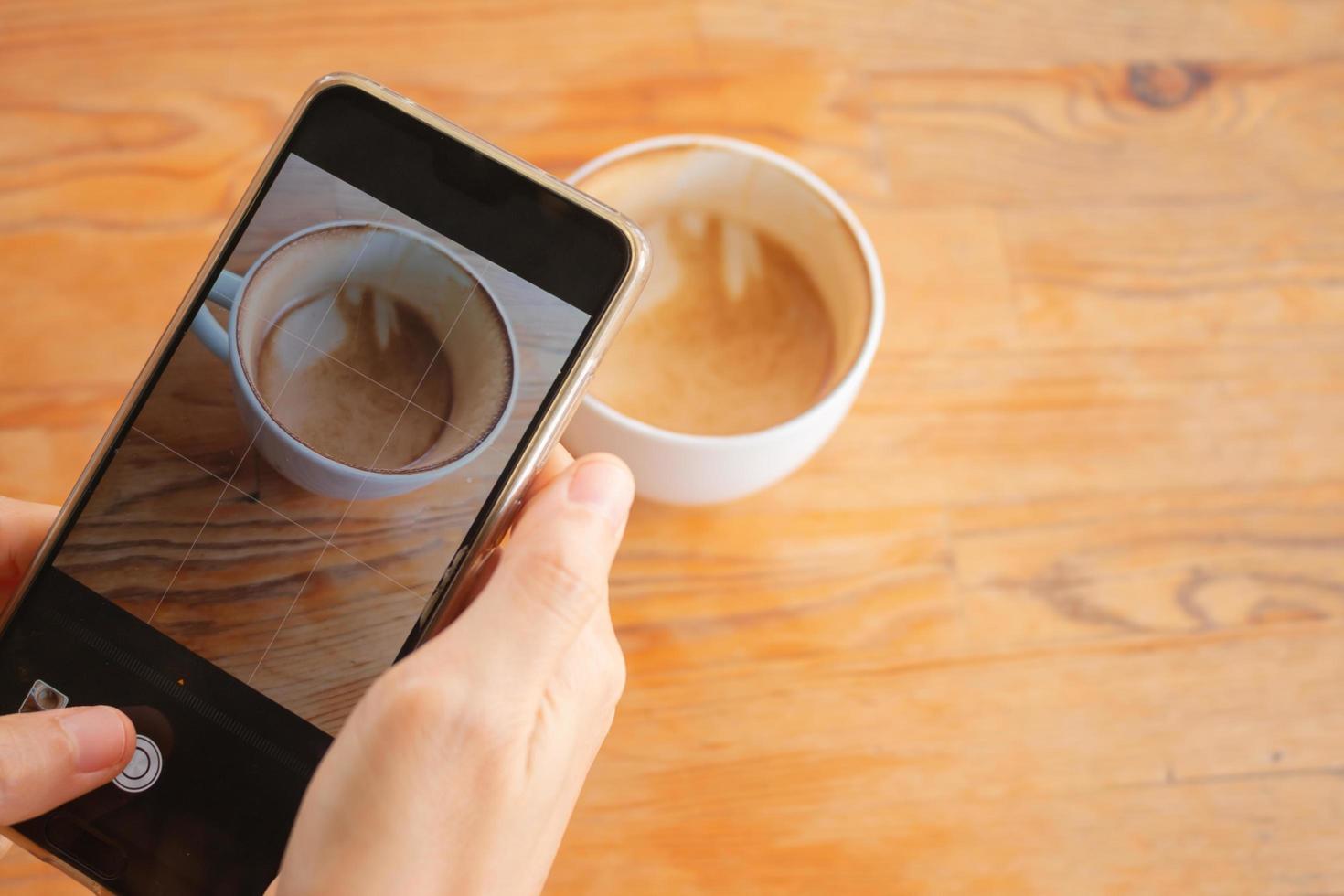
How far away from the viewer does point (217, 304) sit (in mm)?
365

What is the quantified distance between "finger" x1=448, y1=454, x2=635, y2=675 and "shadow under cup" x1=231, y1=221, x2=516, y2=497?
47 millimetres

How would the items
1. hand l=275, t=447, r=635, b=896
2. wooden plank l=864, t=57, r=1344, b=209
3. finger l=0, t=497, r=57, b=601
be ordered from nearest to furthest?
hand l=275, t=447, r=635, b=896 → finger l=0, t=497, r=57, b=601 → wooden plank l=864, t=57, r=1344, b=209

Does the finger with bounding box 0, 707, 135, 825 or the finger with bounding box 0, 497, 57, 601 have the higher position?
the finger with bounding box 0, 497, 57, 601

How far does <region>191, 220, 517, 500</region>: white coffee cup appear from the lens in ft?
1.16

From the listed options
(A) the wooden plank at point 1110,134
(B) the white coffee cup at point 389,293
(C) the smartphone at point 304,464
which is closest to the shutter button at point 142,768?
(C) the smartphone at point 304,464

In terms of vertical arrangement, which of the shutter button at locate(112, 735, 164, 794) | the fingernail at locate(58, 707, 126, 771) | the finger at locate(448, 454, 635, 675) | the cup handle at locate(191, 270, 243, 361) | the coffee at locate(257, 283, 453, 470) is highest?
the cup handle at locate(191, 270, 243, 361)

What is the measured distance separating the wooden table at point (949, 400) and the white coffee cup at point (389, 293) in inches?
6.2

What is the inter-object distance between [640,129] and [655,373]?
0.16 m

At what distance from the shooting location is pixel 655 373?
480mm

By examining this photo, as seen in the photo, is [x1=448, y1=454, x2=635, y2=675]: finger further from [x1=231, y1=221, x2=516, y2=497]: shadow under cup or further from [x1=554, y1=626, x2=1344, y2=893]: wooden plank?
[x1=554, y1=626, x2=1344, y2=893]: wooden plank

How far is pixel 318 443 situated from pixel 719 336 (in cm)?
21

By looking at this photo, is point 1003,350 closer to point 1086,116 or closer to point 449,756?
point 1086,116

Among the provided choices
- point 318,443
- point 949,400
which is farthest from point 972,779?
point 318,443

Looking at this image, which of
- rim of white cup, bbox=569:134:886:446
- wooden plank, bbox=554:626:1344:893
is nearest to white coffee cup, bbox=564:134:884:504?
rim of white cup, bbox=569:134:886:446
